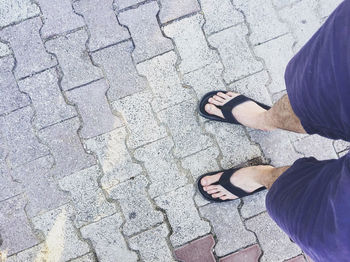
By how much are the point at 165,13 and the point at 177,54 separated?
0.26 m

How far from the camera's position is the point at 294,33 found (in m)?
2.35

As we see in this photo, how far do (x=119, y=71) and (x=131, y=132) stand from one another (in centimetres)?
37

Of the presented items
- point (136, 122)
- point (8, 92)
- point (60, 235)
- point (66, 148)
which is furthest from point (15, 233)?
point (136, 122)

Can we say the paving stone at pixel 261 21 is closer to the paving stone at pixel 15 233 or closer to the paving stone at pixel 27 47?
the paving stone at pixel 27 47

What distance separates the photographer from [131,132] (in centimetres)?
227

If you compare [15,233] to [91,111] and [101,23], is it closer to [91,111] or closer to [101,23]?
[91,111]

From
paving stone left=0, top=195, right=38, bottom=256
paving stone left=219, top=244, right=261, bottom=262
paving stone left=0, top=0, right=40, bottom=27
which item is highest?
paving stone left=0, top=0, right=40, bottom=27

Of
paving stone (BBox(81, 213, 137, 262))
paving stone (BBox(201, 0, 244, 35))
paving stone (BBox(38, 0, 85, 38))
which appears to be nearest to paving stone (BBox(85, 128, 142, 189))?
paving stone (BBox(81, 213, 137, 262))

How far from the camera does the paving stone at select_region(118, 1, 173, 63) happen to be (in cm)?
229

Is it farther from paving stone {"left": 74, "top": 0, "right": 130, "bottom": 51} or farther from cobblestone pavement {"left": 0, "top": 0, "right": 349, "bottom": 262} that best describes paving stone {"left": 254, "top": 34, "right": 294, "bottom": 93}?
paving stone {"left": 74, "top": 0, "right": 130, "bottom": 51}

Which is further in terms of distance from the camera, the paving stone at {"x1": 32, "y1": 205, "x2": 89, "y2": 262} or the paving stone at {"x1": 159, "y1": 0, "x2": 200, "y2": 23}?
the paving stone at {"x1": 159, "y1": 0, "x2": 200, "y2": 23}

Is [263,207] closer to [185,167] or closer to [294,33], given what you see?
[185,167]

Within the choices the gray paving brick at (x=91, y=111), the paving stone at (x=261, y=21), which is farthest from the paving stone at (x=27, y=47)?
the paving stone at (x=261, y=21)

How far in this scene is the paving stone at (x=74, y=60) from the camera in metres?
2.26
